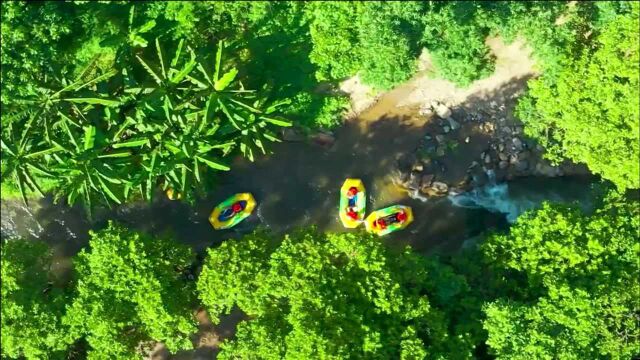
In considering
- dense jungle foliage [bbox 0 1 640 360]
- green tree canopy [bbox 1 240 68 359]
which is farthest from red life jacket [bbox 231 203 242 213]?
green tree canopy [bbox 1 240 68 359]

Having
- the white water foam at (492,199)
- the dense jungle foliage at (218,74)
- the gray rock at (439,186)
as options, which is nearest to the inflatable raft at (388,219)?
the gray rock at (439,186)

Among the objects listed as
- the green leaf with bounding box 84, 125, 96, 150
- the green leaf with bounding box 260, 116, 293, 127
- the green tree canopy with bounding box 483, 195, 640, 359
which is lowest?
the green tree canopy with bounding box 483, 195, 640, 359

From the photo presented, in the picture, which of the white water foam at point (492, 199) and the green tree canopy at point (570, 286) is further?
the white water foam at point (492, 199)

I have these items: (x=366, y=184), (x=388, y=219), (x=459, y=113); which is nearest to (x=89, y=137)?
(x=366, y=184)

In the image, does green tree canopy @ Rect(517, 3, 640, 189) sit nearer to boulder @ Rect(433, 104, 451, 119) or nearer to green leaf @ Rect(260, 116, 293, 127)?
boulder @ Rect(433, 104, 451, 119)

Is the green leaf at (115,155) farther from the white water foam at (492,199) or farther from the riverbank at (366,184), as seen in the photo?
the white water foam at (492,199)

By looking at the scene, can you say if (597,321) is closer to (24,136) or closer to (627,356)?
(627,356)
